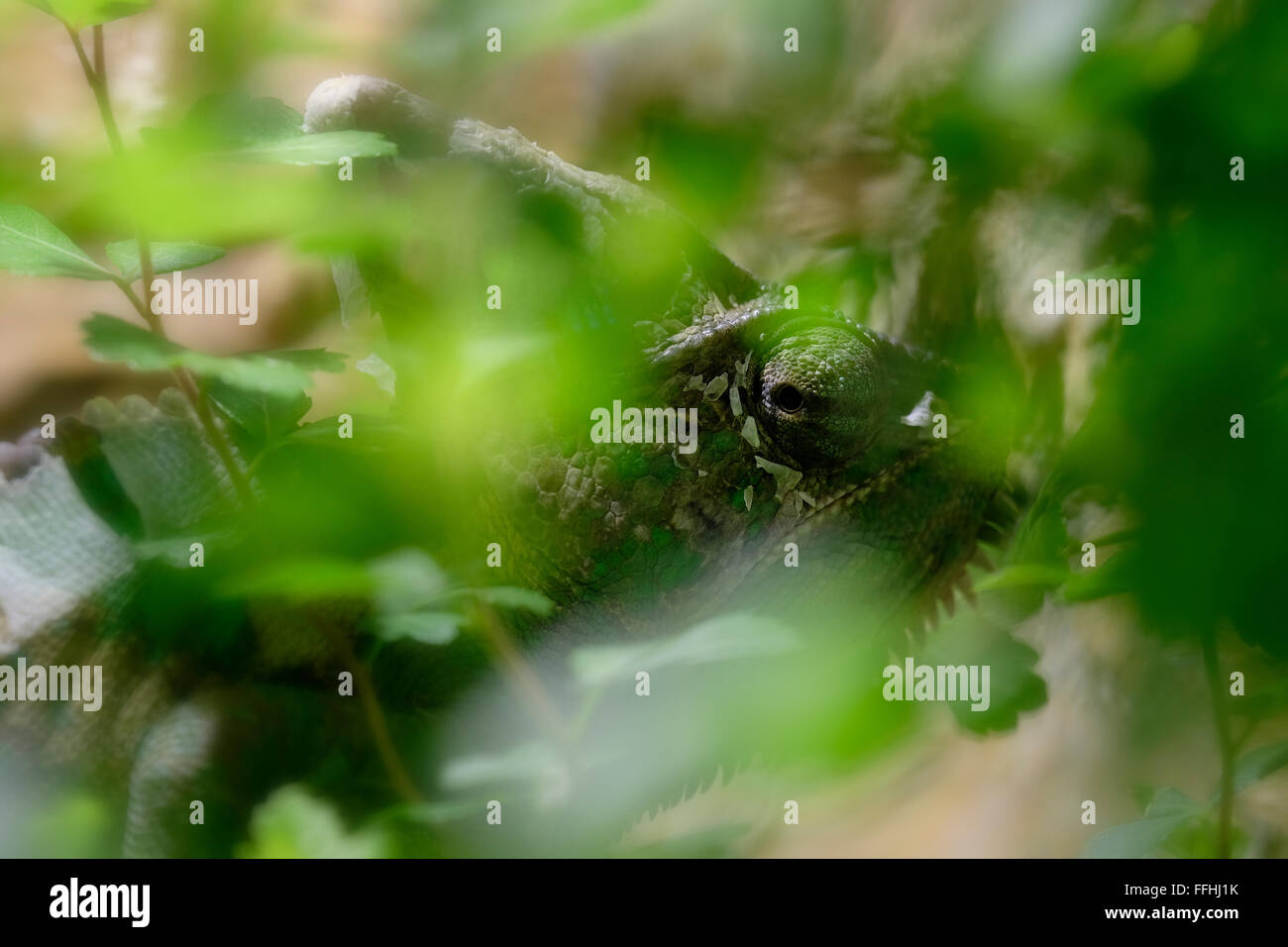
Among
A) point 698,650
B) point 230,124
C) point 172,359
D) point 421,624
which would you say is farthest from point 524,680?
point 230,124

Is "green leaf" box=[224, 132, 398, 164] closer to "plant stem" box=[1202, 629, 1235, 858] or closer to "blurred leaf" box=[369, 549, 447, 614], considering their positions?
"blurred leaf" box=[369, 549, 447, 614]

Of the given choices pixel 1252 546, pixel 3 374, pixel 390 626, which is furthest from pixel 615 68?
pixel 3 374

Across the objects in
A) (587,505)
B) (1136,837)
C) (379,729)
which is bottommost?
(1136,837)

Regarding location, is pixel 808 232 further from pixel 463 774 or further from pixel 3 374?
pixel 3 374

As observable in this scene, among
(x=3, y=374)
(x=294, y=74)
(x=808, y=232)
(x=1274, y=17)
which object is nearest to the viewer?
(x=1274, y=17)

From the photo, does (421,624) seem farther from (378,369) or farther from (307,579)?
(378,369)

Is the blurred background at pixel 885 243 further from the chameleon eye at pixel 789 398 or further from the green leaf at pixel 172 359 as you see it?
the chameleon eye at pixel 789 398

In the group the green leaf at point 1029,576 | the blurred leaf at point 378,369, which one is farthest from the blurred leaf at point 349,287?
the green leaf at point 1029,576
